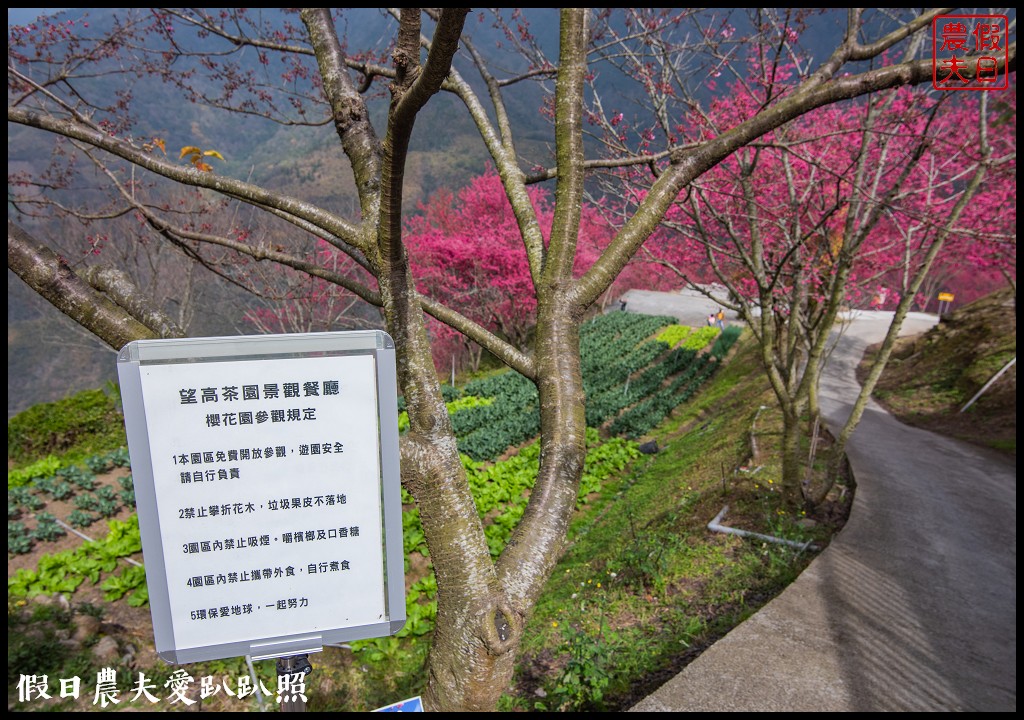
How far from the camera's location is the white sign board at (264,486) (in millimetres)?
1316

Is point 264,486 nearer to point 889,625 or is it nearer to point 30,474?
point 889,625

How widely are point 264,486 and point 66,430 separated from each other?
11.9 metres

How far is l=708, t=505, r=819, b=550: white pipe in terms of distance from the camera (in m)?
4.19

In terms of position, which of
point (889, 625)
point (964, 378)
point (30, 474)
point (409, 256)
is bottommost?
point (30, 474)

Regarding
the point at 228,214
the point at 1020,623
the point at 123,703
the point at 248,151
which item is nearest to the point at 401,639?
the point at 123,703

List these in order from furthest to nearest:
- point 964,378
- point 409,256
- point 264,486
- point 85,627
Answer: point 964,378 < point 85,627 < point 409,256 < point 264,486

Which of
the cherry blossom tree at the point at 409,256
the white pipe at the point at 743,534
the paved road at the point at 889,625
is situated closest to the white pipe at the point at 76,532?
the cherry blossom tree at the point at 409,256

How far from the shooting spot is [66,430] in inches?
398

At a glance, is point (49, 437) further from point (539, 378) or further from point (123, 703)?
point (539, 378)

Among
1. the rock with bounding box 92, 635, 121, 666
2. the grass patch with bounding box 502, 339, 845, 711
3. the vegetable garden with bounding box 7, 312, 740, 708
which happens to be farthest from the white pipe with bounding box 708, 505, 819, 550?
the rock with bounding box 92, 635, 121, 666

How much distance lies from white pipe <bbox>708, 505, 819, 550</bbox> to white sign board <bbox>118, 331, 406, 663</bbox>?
3.81 metres

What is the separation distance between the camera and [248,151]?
38.8 meters

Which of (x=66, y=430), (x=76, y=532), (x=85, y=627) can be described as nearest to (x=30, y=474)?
(x=76, y=532)

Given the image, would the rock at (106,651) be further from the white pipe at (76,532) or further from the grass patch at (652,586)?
the grass patch at (652,586)
